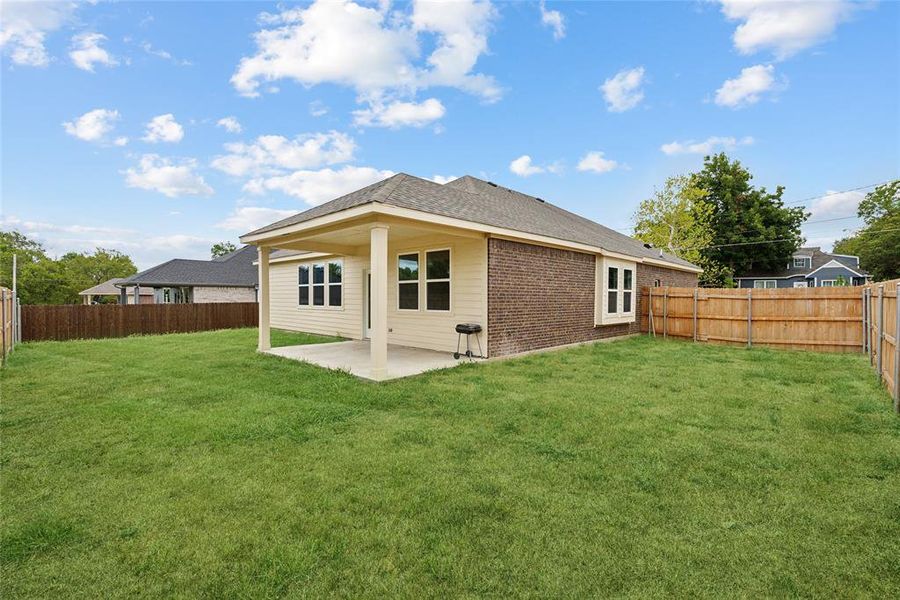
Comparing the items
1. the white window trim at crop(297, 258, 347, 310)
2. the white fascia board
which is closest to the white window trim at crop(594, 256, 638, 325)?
the white fascia board

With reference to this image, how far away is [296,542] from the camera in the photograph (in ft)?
7.76

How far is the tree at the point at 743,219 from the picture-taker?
33219 millimetres

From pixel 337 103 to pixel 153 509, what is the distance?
1390 cm

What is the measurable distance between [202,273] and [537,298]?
22793 millimetres

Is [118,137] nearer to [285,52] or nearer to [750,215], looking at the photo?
[285,52]

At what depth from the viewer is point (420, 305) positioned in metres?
10.0

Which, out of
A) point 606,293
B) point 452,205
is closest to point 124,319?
point 452,205

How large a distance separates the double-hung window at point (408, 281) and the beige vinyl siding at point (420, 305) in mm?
128

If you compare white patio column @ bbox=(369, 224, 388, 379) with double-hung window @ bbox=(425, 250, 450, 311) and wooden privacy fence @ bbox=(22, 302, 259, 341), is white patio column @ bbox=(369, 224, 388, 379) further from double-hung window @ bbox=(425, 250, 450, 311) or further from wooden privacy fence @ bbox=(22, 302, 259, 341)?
wooden privacy fence @ bbox=(22, 302, 259, 341)

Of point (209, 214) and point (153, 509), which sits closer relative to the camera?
point (153, 509)

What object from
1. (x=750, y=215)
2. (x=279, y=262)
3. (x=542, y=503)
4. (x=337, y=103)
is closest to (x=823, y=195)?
(x=750, y=215)

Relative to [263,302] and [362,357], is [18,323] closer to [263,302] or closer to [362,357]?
[263,302]

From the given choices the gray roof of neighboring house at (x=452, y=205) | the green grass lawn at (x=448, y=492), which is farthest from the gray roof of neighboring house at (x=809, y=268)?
the green grass lawn at (x=448, y=492)

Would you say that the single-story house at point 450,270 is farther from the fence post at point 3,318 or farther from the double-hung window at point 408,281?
the fence post at point 3,318
